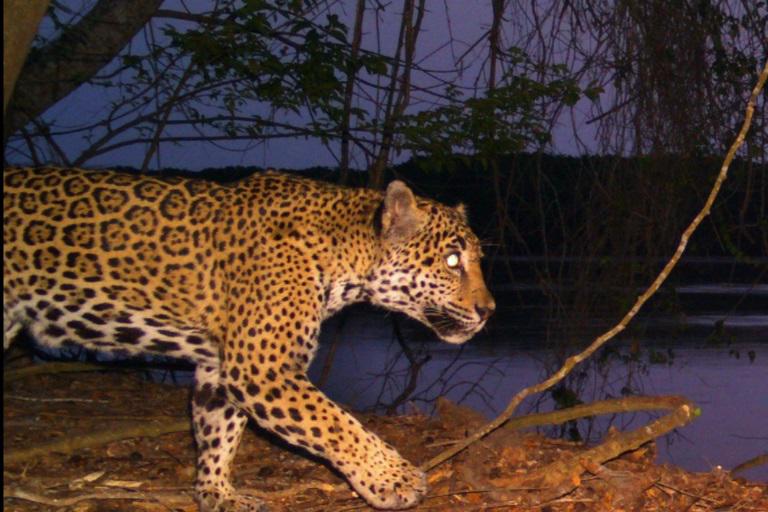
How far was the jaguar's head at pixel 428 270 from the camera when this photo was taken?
203 inches

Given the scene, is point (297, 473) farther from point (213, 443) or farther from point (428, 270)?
point (428, 270)

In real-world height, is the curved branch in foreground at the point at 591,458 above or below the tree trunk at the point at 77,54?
below

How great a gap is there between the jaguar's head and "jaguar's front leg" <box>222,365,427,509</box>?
760 millimetres

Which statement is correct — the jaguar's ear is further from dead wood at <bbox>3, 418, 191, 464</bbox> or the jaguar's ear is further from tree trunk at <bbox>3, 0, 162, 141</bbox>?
tree trunk at <bbox>3, 0, 162, 141</bbox>

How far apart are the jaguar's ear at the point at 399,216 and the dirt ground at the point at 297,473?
1102 mm

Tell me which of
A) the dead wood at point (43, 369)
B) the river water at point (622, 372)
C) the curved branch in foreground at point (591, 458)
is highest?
the curved branch in foreground at point (591, 458)

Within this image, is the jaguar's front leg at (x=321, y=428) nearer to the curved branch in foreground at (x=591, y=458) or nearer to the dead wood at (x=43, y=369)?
the curved branch in foreground at (x=591, y=458)

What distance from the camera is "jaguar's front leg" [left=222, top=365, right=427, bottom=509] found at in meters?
4.55

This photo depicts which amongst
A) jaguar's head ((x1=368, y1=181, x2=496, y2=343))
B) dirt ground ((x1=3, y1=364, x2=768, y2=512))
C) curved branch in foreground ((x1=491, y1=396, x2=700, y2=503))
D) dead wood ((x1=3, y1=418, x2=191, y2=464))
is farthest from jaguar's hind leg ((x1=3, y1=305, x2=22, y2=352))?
curved branch in foreground ((x1=491, y1=396, x2=700, y2=503))

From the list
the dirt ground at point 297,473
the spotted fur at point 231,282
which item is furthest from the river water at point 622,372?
the spotted fur at point 231,282

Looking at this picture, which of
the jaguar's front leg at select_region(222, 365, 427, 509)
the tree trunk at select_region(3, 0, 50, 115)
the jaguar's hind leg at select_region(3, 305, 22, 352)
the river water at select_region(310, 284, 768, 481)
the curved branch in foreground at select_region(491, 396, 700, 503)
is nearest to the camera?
the tree trunk at select_region(3, 0, 50, 115)

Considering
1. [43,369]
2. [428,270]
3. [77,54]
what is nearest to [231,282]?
[428,270]

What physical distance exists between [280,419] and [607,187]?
4194 millimetres

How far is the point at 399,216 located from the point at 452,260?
324 millimetres
